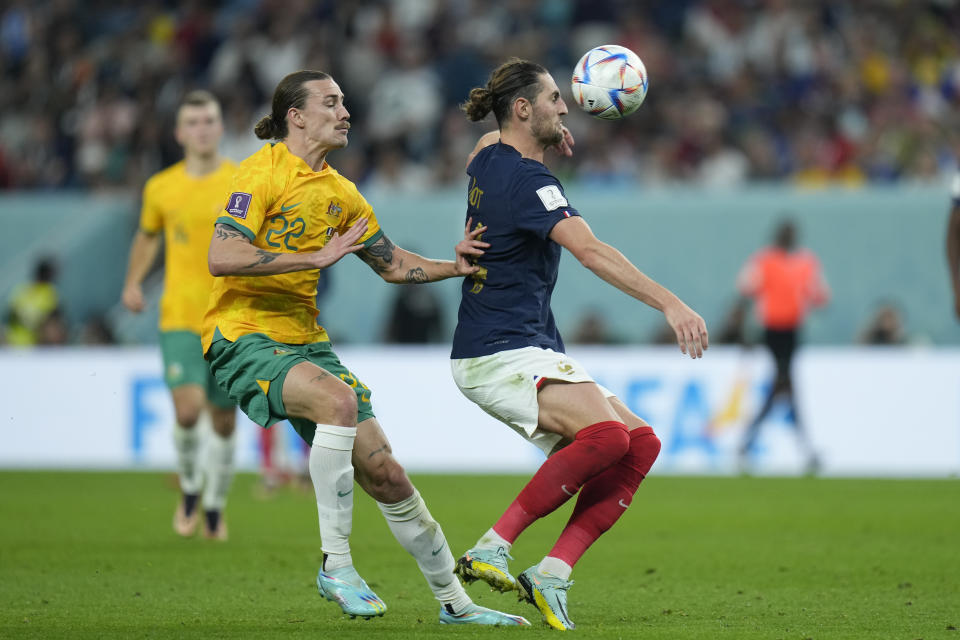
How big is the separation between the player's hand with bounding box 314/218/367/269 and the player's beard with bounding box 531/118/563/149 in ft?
2.71

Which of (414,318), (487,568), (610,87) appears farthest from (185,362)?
(414,318)

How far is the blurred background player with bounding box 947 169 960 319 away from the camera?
29.5 ft

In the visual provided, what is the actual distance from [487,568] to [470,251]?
4.35 feet

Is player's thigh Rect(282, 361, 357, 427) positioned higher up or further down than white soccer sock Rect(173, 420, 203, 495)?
higher up

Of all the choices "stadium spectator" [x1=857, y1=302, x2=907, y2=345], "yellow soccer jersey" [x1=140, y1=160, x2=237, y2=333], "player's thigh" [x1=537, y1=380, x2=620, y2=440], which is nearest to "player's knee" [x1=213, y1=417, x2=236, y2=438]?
"yellow soccer jersey" [x1=140, y1=160, x2=237, y2=333]

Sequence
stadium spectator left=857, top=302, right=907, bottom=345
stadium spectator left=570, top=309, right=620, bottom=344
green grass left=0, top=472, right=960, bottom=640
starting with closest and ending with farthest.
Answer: green grass left=0, top=472, right=960, bottom=640
stadium spectator left=857, top=302, right=907, bottom=345
stadium spectator left=570, top=309, right=620, bottom=344

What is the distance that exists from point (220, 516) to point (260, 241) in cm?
379

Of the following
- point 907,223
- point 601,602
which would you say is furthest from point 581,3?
point 601,602

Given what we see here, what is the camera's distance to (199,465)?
376 inches

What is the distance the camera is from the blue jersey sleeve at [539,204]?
573 centimetres

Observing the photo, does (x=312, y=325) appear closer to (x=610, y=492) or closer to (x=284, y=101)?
(x=284, y=101)

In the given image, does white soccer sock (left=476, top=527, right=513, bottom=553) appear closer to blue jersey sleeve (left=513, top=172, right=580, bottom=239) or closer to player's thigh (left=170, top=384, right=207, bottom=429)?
blue jersey sleeve (left=513, top=172, right=580, bottom=239)

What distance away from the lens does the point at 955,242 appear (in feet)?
30.2

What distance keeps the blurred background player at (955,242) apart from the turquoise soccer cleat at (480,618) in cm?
439
